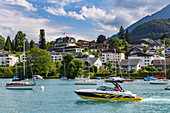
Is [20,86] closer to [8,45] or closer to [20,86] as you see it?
[20,86]

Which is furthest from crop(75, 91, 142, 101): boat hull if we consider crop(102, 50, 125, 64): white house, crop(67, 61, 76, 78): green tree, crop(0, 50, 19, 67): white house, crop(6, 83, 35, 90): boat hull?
crop(0, 50, 19, 67): white house

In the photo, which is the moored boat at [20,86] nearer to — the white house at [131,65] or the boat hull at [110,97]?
the boat hull at [110,97]

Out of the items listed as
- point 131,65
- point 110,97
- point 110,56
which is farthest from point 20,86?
point 110,56

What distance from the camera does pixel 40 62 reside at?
141 meters

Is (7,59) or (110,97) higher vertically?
(7,59)

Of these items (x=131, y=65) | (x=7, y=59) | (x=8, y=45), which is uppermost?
(x=8, y=45)

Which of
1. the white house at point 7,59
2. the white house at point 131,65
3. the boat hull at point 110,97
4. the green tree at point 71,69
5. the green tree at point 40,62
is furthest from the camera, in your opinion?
the white house at point 7,59

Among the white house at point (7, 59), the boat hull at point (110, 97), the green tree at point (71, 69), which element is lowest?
the boat hull at point (110, 97)

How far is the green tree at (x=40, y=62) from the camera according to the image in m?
138

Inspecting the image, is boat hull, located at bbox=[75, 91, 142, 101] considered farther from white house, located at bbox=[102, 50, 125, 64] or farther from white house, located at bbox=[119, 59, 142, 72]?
white house, located at bbox=[102, 50, 125, 64]

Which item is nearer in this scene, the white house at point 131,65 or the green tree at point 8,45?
the white house at point 131,65

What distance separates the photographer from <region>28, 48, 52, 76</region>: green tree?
13762 centimetres

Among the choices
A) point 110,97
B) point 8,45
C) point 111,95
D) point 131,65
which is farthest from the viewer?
point 8,45

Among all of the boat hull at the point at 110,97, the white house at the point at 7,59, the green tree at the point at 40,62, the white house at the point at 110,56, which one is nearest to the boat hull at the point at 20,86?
the boat hull at the point at 110,97
